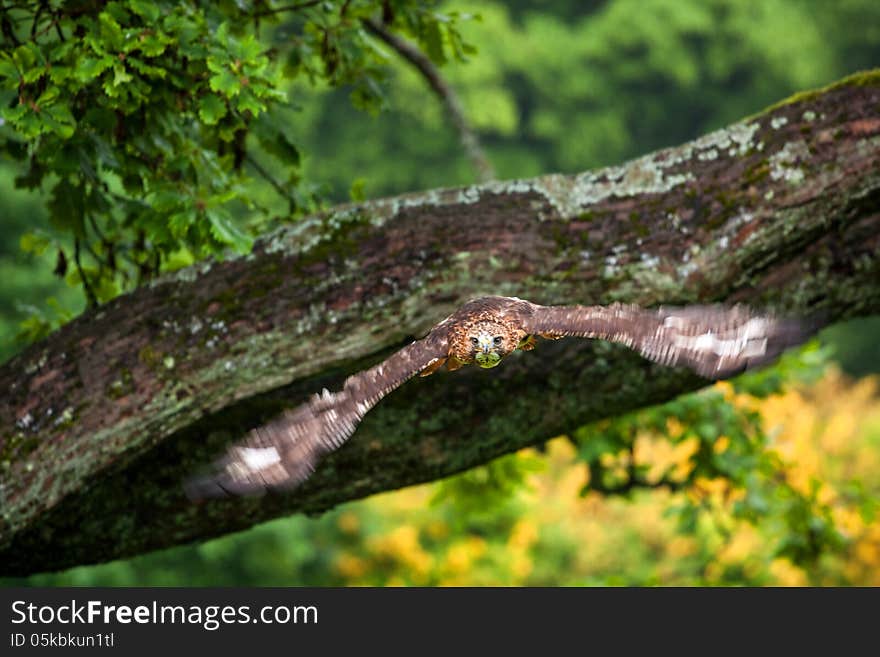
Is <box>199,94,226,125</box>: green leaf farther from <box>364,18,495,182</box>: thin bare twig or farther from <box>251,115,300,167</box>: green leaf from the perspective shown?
<box>364,18,495,182</box>: thin bare twig

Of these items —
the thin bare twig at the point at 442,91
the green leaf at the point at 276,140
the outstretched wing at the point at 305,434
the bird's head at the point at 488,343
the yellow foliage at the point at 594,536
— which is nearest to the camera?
the outstretched wing at the point at 305,434

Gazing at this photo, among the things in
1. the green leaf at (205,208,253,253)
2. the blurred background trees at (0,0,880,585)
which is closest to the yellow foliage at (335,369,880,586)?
the blurred background trees at (0,0,880,585)

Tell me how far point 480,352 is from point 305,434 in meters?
0.45

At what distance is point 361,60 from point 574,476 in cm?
839

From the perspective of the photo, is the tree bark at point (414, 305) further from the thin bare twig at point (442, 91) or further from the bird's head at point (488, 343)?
the thin bare twig at point (442, 91)

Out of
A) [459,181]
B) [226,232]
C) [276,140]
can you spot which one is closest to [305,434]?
[226,232]

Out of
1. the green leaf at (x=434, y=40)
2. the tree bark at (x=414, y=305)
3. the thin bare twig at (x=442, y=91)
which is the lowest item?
the tree bark at (x=414, y=305)

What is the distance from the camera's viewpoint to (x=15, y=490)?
332 cm

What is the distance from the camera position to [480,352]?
271 centimetres

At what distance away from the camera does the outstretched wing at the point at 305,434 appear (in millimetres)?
2576

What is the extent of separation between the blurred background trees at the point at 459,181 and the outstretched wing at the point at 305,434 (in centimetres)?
77

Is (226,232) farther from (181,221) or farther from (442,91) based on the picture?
(442,91)

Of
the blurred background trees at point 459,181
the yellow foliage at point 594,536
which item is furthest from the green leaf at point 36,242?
the yellow foliage at point 594,536

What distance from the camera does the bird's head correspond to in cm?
271
